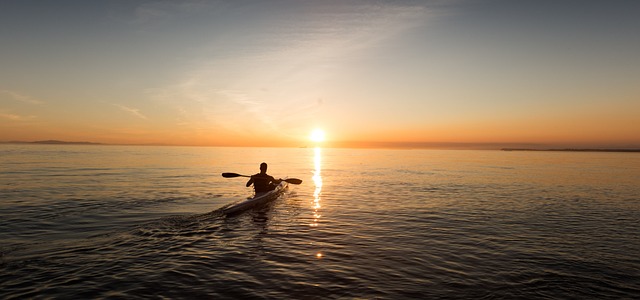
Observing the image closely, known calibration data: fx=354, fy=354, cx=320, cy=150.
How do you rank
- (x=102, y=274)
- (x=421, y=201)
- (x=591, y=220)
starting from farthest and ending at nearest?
1. (x=421, y=201)
2. (x=591, y=220)
3. (x=102, y=274)

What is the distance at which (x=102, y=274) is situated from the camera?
10.0 metres

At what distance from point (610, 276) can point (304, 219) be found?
515 inches

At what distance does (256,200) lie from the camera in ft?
75.3

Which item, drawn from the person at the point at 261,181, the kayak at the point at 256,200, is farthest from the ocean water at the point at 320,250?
the person at the point at 261,181

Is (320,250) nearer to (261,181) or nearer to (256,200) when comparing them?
(256,200)

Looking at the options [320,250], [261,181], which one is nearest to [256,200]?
[261,181]

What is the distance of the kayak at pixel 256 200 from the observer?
19931 millimetres

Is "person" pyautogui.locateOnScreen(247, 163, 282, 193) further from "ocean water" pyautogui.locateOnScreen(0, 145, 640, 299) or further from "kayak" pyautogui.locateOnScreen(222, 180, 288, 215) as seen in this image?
"ocean water" pyautogui.locateOnScreen(0, 145, 640, 299)

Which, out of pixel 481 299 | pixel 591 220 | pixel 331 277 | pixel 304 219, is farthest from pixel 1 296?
pixel 591 220

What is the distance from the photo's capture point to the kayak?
785 inches

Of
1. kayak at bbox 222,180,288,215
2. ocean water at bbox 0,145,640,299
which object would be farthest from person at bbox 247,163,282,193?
ocean water at bbox 0,145,640,299

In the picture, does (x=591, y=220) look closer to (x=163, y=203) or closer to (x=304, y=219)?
(x=304, y=219)

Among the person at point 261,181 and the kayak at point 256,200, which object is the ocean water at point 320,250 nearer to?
the kayak at point 256,200

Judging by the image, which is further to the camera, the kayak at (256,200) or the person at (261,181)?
the person at (261,181)
